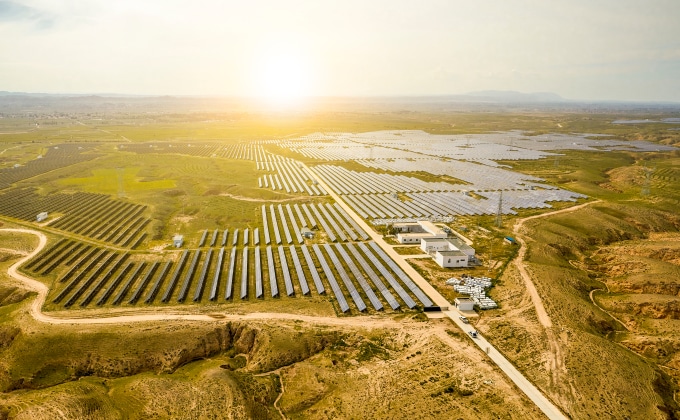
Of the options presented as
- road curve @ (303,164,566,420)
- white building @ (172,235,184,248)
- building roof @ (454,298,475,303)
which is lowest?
road curve @ (303,164,566,420)

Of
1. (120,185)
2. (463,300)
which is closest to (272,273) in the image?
(463,300)

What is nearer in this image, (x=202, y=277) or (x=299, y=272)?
(x=202, y=277)

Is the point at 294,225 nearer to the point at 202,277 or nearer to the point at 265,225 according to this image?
the point at 265,225

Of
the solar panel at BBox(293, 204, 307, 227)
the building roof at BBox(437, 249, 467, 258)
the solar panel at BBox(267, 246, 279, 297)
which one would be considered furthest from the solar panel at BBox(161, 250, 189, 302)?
the building roof at BBox(437, 249, 467, 258)

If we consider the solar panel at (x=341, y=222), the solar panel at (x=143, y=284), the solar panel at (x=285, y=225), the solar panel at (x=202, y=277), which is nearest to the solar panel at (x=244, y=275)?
the solar panel at (x=202, y=277)

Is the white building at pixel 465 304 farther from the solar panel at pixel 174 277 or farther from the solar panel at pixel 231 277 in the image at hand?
the solar panel at pixel 174 277

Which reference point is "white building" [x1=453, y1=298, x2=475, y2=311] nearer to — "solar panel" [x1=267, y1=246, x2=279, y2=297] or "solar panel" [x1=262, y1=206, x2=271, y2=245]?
"solar panel" [x1=267, y1=246, x2=279, y2=297]
